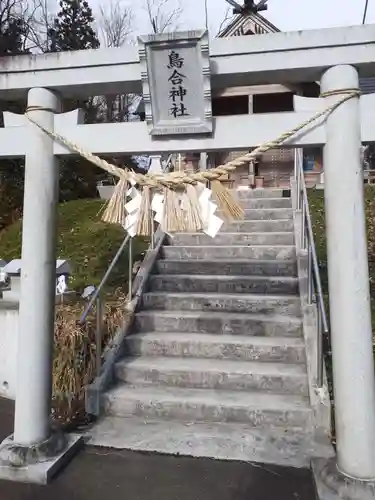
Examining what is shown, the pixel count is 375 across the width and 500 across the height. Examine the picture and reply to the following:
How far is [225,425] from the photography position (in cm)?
361

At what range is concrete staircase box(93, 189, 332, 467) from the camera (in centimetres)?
344

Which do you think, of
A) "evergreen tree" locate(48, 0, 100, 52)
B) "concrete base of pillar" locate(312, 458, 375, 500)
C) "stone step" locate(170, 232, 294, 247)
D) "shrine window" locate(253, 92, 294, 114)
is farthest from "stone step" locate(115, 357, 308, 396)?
"evergreen tree" locate(48, 0, 100, 52)

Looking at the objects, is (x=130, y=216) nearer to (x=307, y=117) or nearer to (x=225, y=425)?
(x=307, y=117)

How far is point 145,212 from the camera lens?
9.52 ft

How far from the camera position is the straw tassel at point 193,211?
2.81 m

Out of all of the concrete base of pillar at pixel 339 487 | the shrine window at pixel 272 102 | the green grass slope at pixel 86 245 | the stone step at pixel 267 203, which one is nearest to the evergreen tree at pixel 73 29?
the shrine window at pixel 272 102

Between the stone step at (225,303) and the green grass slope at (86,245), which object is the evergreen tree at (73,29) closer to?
the green grass slope at (86,245)

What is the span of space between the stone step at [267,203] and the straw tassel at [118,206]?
4.16 metres

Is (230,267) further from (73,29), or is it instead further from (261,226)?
(73,29)

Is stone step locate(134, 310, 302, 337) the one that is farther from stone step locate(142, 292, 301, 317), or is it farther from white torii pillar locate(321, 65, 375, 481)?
white torii pillar locate(321, 65, 375, 481)

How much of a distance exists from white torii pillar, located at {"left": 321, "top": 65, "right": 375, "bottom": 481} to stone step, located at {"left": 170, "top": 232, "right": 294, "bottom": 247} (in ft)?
10.4

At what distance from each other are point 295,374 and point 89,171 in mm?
12074

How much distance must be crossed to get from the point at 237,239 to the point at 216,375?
2.50 m

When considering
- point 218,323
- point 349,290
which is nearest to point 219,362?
point 218,323
